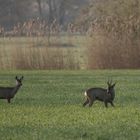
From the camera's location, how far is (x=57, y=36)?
40250mm

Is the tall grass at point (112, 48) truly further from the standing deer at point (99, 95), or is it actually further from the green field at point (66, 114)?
the standing deer at point (99, 95)

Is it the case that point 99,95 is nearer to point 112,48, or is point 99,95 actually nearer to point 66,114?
point 66,114

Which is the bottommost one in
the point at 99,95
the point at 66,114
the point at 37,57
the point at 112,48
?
the point at 37,57

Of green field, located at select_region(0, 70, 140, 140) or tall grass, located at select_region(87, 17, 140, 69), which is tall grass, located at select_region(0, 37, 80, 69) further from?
green field, located at select_region(0, 70, 140, 140)

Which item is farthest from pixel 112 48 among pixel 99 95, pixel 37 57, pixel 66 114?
pixel 66 114

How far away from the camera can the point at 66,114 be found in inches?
693

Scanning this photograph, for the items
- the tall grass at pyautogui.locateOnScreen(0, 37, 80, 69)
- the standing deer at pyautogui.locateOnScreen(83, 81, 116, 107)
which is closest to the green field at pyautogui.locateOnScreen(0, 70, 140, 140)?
the standing deer at pyautogui.locateOnScreen(83, 81, 116, 107)

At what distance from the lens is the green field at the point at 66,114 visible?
14023 millimetres

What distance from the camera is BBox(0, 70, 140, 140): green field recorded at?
Result: 14023mm

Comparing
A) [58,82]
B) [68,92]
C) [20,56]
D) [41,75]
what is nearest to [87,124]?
[68,92]

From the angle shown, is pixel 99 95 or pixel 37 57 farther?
pixel 37 57

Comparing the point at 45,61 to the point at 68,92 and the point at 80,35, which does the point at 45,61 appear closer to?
the point at 80,35

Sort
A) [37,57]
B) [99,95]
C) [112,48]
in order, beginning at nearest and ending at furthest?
[99,95] < [37,57] < [112,48]

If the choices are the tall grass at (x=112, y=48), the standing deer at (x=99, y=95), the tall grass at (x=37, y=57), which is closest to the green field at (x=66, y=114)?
the standing deer at (x=99, y=95)
